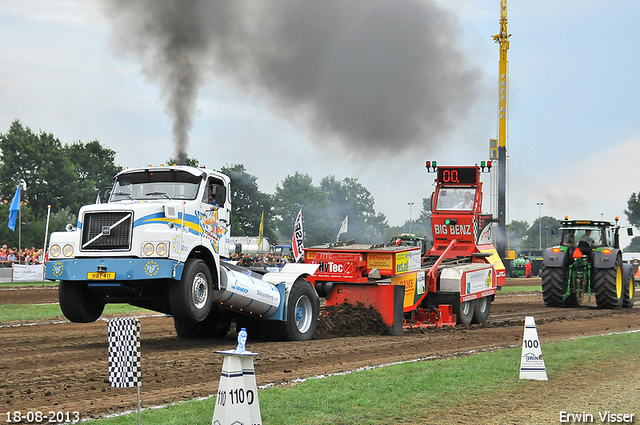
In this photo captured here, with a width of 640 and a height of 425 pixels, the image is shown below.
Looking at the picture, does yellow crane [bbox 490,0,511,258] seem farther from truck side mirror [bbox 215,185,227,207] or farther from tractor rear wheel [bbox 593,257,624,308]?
truck side mirror [bbox 215,185,227,207]

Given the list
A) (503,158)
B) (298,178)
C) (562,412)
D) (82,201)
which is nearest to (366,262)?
(562,412)

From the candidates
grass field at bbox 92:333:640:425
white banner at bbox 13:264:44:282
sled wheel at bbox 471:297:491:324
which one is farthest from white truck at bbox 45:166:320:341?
white banner at bbox 13:264:44:282

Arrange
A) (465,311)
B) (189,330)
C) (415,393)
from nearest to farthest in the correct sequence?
(415,393) → (189,330) → (465,311)

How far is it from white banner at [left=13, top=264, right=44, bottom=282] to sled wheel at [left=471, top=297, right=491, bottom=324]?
2643cm

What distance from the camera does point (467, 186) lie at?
20344 mm

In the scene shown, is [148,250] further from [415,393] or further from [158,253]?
[415,393]

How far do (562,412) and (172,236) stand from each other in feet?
20.4

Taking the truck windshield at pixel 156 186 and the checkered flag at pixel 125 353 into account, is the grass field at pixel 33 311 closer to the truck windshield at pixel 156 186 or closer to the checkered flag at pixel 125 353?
the truck windshield at pixel 156 186

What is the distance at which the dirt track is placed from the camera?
7.99 meters

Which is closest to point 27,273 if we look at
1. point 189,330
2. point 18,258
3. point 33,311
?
point 18,258

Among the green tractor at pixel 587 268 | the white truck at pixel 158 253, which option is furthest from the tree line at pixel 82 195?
the white truck at pixel 158 253

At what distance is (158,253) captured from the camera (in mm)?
10812

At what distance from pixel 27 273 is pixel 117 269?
96.5 ft

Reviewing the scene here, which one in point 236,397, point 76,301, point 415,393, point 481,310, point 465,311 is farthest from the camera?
point 481,310
